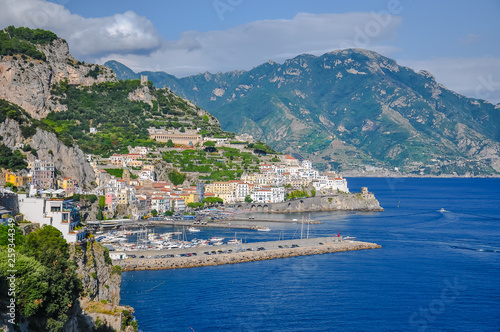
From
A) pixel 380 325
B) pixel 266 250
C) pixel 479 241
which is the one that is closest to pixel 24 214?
pixel 380 325

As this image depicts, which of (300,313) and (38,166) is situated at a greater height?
(38,166)

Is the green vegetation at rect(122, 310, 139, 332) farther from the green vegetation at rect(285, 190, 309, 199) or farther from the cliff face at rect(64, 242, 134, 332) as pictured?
the green vegetation at rect(285, 190, 309, 199)

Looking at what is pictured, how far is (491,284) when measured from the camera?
144 ft

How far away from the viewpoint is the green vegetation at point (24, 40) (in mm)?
89250

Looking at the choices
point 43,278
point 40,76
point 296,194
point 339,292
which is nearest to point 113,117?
point 40,76

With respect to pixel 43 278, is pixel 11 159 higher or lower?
higher

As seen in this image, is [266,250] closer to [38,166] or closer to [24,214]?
[38,166]

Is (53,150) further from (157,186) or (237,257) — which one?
(237,257)

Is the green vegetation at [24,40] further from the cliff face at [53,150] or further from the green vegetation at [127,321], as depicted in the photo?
the green vegetation at [127,321]

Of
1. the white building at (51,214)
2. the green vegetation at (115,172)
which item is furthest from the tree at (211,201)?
the white building at (51,214)

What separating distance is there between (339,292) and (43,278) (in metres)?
24.7

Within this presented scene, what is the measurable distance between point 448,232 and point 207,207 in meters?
31.3

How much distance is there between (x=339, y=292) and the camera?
4044 centimetres

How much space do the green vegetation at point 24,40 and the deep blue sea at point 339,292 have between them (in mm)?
47341
